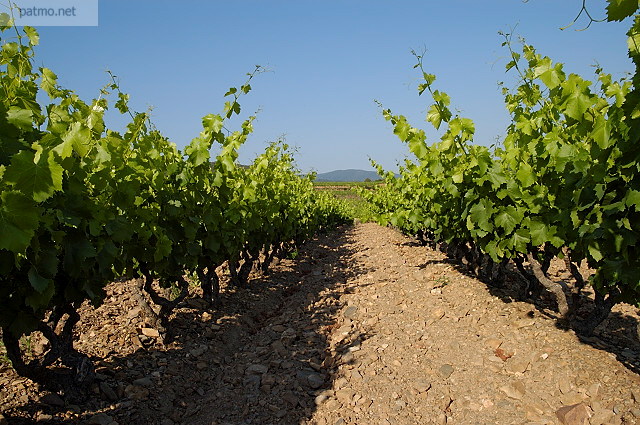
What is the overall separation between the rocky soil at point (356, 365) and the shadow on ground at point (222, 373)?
0.01m

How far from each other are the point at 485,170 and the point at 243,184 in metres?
3.35

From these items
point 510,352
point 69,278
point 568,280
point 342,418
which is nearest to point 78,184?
point 69,278

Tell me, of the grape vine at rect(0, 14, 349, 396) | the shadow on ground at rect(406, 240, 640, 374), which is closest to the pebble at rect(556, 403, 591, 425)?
the shadow on ground at rect(406, 240, 640, 374)

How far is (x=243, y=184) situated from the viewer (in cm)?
622

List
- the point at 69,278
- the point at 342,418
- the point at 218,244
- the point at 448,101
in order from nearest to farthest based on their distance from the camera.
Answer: the point at 69,278 < the point at 342,418 < the point at 448,101 < the point at 218,244

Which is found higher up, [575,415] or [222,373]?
[575,415]

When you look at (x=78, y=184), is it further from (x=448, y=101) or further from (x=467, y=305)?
(x=467, y=305)

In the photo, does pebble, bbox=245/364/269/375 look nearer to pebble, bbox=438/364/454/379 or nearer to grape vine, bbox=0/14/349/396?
grape vine, bbox=0/14/349/396

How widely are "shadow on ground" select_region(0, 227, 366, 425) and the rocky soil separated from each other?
0.01m

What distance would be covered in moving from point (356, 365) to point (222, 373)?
1.31 meters

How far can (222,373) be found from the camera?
4102 mm

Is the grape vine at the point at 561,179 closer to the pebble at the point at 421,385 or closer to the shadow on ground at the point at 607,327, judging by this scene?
the shadow on ground at the point at 607,327

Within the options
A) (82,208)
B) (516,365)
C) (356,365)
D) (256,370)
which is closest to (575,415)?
(516,365)

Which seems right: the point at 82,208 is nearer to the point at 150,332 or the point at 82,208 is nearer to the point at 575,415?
the point at 150,332
